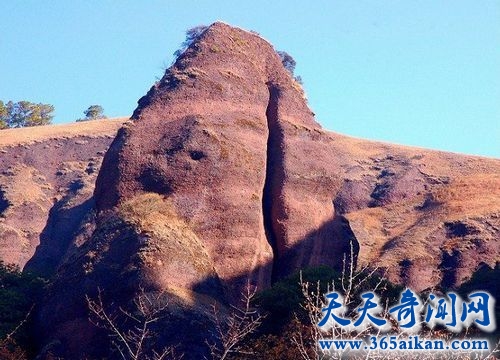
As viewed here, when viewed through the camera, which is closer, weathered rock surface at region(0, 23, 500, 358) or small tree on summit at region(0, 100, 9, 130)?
weathered rock surface at region(0, 23, 500, 358)

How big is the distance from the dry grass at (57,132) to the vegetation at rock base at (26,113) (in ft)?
79.4

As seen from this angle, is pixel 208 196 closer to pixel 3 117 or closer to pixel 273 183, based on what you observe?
pixel 273 183

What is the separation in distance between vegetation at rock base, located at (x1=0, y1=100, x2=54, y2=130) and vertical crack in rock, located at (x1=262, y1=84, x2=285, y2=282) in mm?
71543

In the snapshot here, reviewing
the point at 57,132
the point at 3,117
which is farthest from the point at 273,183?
the point at 3,117

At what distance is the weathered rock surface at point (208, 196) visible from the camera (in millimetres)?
25297

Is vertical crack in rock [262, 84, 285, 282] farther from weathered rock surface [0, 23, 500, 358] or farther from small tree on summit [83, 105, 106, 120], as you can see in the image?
small tree on summit [83, 105, 106, 120]

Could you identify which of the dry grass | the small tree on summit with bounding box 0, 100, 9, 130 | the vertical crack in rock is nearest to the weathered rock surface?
the vertical crack in rock

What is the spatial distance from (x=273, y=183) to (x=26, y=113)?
76.5m

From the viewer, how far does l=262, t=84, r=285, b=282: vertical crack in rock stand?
31.4m

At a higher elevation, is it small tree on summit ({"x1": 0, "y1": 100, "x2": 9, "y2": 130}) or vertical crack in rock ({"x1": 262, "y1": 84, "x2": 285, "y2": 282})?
small tree on summit ({"x1": 0, "y1": 100, "x2": 9, "y2": 130})

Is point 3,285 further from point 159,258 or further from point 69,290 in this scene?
point 159,258

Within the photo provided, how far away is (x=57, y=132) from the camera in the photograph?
72.1 m

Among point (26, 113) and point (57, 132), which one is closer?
point (57, 132)

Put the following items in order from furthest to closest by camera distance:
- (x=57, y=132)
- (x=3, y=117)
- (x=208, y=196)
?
(x=3, y=117) < (x=57, y=132) < (x=208, y=196)
